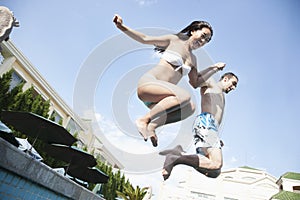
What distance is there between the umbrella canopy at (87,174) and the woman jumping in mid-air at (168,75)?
7.52 m

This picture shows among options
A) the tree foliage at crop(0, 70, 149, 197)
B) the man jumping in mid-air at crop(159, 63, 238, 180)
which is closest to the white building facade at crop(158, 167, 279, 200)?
the tree foliage at crop(0, 70, 149, 197)

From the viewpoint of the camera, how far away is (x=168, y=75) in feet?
6.93

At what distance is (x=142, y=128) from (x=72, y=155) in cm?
690

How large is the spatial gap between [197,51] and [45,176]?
271 cm

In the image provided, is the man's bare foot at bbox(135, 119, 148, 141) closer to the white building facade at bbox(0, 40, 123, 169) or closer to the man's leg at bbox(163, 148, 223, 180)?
the man's leg at bbox(163, 148, 223, 180)

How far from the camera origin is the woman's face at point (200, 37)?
2309mm

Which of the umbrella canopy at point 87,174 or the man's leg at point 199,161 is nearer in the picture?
the man's leg at point 199,161

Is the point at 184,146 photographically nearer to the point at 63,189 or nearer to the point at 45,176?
the point at 45,176

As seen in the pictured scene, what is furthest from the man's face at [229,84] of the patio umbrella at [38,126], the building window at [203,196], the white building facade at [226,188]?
the building window at [203,196]

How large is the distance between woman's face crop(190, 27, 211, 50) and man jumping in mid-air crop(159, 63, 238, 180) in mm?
298

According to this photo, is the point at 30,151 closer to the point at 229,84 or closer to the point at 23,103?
the point at 229,84

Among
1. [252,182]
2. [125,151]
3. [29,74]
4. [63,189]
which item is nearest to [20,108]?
[29,74]

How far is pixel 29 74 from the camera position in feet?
63.4

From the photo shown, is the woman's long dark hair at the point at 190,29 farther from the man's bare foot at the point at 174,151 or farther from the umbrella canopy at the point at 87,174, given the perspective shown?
the umbrella canopy at the point at 87,174
